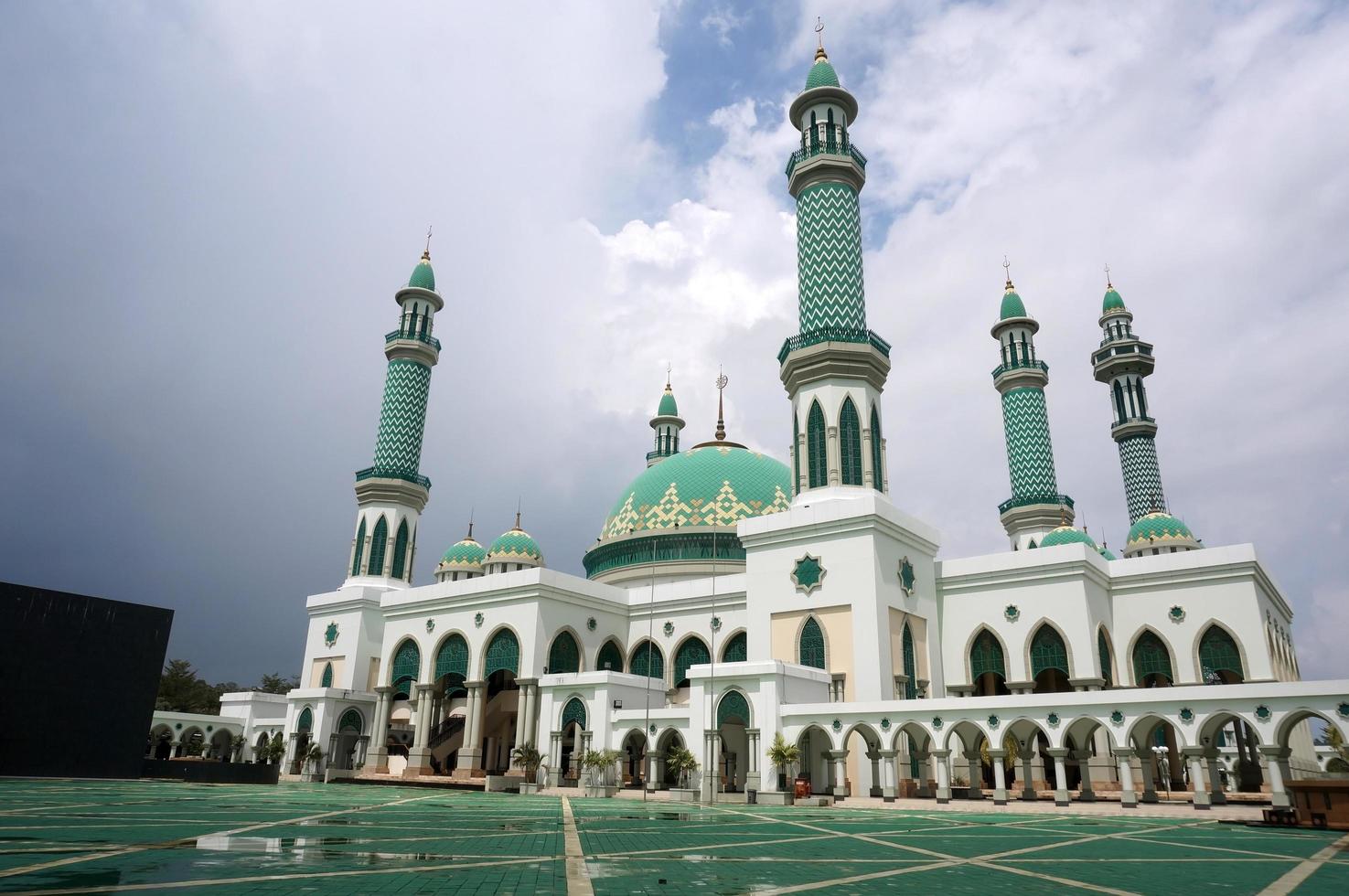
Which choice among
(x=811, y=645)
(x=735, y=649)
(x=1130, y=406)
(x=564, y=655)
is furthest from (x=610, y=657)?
(x=1130, y=406)

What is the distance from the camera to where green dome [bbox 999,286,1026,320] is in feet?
137

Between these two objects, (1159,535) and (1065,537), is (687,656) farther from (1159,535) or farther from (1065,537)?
(1159,535)

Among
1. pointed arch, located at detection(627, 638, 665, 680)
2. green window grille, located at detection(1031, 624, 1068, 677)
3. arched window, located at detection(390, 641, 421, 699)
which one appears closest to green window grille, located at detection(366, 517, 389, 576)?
arched window, located at detection(390, 641, 421, 699)

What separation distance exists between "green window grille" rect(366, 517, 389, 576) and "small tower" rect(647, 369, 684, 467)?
59.7 ft

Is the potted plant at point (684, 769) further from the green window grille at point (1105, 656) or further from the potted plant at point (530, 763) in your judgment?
the green window grille at point (1105, 656)

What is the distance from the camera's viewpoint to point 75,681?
2742 centimetres

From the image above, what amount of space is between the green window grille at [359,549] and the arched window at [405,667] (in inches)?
183

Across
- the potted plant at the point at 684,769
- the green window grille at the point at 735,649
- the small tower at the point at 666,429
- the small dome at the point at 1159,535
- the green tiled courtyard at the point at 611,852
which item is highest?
the small tower at the point at 666,429

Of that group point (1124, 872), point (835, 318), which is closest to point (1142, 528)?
point (835, 318)

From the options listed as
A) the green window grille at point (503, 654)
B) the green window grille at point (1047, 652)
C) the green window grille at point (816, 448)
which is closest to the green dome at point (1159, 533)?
the green window grille at point (1047, 652)

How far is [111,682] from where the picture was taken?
28.2 m

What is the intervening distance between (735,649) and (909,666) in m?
7.59

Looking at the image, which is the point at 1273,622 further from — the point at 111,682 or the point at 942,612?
the point at 111,682

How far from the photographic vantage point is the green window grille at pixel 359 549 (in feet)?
129
